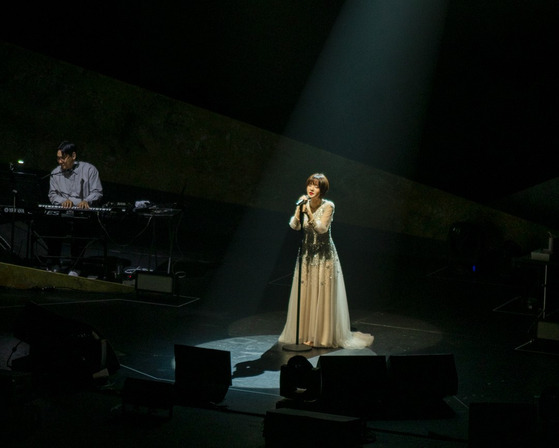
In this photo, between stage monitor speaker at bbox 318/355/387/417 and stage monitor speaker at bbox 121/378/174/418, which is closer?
stage monitor speaker at bbox 121/378/174/418

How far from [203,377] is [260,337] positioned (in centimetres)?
191

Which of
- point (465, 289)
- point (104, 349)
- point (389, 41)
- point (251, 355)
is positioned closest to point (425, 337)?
point (251, 355)

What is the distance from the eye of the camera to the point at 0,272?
7273mm

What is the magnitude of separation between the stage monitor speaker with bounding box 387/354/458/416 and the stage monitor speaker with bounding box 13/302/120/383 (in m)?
1.74

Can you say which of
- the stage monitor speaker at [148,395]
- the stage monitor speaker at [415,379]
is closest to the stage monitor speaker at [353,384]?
the stage monitor speaker at [415,379]

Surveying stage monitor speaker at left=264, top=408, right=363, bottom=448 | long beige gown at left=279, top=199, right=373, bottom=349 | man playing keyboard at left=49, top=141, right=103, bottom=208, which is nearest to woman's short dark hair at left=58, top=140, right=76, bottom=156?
man playing keyboard at left=49, top=141, right=103, bottom=208

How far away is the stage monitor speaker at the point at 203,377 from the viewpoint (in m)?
3.89

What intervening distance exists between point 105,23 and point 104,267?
267cm

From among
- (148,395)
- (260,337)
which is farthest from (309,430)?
(260,337)

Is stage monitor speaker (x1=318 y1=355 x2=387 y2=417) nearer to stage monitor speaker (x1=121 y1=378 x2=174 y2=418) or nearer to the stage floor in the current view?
the stage floor

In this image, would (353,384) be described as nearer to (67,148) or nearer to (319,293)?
(319,293)

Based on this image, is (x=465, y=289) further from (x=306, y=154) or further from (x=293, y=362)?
(x=293, y=362)

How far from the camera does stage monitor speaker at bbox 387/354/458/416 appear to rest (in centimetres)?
387

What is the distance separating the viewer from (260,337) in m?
5.80
